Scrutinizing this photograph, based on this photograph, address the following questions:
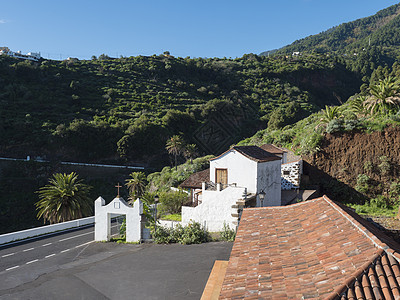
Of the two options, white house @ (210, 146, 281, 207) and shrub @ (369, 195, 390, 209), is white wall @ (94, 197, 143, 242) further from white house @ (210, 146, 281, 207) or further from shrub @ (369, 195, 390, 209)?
shrub @ (369, 195, 390, 209)

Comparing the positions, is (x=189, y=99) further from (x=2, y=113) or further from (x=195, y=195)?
(x=195, y=195)

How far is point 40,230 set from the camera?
71.6 feet

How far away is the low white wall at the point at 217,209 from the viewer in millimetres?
18188

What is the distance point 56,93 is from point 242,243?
2383 inches

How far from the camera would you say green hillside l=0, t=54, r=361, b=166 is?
51062 millimetres

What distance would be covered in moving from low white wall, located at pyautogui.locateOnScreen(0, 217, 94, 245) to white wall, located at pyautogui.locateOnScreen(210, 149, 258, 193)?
11.7 metres

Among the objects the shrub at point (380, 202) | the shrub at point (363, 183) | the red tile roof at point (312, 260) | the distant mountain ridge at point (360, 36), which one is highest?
the distant mountain ridge at point (360, 36)

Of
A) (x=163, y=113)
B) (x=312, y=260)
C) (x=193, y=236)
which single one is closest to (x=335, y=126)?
(x=193, y=236)

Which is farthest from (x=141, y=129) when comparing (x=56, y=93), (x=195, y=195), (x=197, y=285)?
(x=197, y=285)

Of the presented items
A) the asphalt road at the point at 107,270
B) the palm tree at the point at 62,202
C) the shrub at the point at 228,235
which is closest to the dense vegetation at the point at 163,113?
the palm tree at the point at 62,202

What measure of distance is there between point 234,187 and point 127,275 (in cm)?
808

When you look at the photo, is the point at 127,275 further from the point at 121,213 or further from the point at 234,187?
the point at 234,187

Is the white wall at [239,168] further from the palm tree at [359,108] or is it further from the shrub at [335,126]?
the palm tree at [359,108]

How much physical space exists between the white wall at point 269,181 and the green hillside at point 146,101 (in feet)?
92.6
